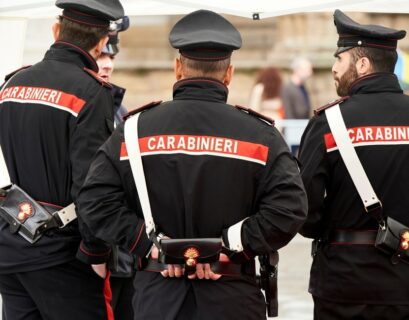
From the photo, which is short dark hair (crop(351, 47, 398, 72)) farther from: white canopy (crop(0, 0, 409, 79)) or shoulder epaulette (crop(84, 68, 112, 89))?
shoulder epaulette (crop(84, 68, 112, 89))

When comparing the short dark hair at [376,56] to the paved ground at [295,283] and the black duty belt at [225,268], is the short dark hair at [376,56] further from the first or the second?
the paved ground at [295,283]

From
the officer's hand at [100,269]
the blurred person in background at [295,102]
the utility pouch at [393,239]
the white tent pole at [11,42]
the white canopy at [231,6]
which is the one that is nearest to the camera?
the utility pouch at [393,239]

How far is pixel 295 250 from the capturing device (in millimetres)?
12570

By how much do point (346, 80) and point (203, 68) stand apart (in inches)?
36.8

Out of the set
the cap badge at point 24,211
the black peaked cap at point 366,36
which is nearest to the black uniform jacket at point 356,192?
the black peaked cap at point 366,36

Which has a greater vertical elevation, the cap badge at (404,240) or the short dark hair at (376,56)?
the short dark hair at (376,56)

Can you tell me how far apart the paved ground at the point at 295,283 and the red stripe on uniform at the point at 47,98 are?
4143mm

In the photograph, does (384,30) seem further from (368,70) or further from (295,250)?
(295,250)

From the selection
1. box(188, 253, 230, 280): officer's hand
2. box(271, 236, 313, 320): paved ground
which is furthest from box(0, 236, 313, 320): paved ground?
box(188, 253, 230, 280): officer's hand

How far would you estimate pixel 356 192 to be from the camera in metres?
5.34

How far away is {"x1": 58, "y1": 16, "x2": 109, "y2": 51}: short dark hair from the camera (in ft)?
17.9

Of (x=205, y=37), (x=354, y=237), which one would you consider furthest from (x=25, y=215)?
(x=354, y=237)

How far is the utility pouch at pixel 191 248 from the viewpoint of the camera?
15.4ft

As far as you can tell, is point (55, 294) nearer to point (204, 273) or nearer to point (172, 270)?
point (172, 270)
